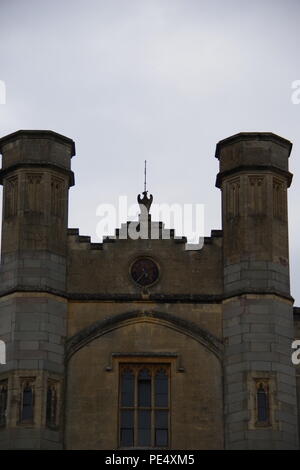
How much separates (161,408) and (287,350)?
322 cm

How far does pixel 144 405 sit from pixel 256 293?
3.71 metres

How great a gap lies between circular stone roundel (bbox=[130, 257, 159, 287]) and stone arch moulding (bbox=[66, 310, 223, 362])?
0.85m

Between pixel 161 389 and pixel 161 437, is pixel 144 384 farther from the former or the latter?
pixel 161 437

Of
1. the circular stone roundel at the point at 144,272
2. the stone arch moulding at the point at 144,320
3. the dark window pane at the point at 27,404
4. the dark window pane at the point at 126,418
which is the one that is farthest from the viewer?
the circular stone roundel at the point at 144,272

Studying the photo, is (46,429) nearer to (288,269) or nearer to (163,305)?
(163,305)

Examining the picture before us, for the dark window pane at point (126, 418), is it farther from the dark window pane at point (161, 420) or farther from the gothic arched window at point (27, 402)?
the gothic arched window at point (27, 402)

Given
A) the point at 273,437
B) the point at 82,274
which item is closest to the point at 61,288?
the point at 82,274

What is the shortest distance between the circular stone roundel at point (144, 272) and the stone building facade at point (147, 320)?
0.02 meters

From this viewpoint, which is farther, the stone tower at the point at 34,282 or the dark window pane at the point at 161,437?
the dark window pane at the point at 161,437

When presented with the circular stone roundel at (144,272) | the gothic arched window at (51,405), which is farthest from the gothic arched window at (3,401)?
the circular stone roundel at (144,272)

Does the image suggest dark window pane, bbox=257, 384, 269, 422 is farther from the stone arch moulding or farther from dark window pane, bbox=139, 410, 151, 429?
dark window pane, bbox=139, 410, 151, 429

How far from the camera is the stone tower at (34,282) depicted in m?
41.2

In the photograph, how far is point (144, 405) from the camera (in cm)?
4194

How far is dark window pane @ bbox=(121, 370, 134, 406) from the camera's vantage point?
41.9 meters
